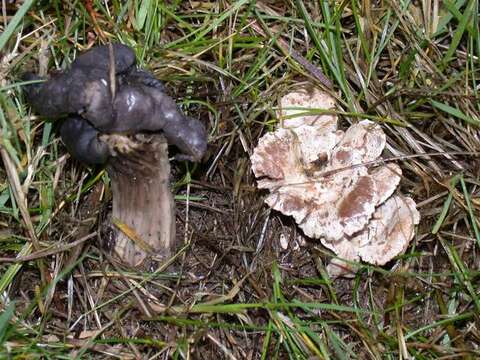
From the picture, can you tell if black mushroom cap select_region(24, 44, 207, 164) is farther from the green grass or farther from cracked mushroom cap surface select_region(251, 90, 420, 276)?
cracked mushroom cap surface select_region(251, 90, 420, 276)

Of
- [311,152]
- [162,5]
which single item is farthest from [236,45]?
[311,152]

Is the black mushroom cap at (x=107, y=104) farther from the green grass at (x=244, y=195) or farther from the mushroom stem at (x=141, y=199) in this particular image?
the green grass at (x=244, y=195)

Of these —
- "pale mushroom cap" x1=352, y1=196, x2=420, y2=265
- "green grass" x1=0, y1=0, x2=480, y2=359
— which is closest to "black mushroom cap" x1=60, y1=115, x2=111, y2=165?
"green grass" x1=0, y1=0, x2=480, y2=359

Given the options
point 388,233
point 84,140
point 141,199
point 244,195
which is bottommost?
point 388,233

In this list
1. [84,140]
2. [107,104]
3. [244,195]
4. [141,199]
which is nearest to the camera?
[107,104]

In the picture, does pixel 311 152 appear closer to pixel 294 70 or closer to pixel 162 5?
pixel 294 70

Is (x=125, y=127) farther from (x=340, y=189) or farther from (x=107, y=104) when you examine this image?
(x=340, y=189)

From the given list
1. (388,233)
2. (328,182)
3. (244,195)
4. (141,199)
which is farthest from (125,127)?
(388,233)
